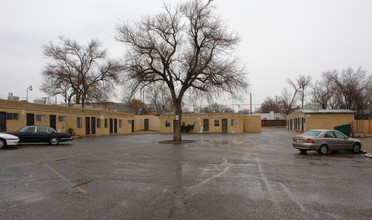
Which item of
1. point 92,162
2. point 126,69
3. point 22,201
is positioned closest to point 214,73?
point 126,69

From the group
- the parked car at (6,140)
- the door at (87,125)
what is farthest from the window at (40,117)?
the parked car at (6,140)

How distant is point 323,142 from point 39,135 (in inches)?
737

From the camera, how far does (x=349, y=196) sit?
6.30m

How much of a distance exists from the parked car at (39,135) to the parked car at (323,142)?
54.8 feet

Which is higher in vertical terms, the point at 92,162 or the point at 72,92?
the point at 72,92

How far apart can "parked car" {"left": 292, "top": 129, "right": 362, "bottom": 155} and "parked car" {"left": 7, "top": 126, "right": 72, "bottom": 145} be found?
16.7 metres

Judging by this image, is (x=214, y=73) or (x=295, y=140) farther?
(x=214, y=73)

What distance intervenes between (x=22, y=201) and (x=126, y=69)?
1731 centimetres

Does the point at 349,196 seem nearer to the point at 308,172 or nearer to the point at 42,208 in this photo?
the point at 308,172

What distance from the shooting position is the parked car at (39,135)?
1812 cm

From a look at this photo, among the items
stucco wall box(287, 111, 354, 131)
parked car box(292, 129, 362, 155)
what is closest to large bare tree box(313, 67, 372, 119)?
stucco wall box(287, 111, 354, 131)

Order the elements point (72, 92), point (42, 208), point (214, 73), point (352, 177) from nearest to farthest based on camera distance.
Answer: point (42, 208)
point (352, 177)
point (214, 73)
point (72, 92)

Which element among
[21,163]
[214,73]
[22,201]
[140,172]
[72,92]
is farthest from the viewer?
[72,92]

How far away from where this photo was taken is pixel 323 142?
14.2 metres
